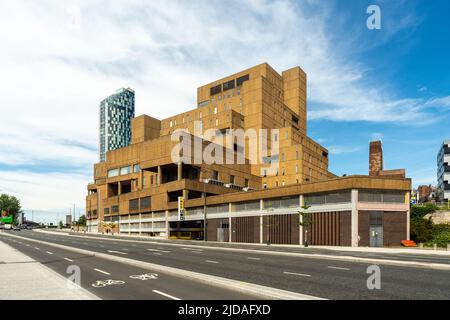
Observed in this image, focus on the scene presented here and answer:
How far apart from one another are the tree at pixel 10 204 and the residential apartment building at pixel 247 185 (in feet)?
279

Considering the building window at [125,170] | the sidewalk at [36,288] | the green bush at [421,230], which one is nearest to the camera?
the sidewalk at [36,288]

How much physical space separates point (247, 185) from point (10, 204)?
151611 mm

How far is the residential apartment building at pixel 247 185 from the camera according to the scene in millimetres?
43938

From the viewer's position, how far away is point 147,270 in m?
18.9

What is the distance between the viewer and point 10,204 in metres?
191

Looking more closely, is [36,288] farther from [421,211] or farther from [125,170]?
[125,170]

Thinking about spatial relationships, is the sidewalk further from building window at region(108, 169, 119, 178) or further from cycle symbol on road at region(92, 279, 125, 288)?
building window at region(108, 169, 119, 178)

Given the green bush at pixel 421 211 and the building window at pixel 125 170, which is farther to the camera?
the building window at pixel 125 170

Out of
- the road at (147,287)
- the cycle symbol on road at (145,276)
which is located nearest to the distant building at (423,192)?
the cycle symbol on road at (145,276)

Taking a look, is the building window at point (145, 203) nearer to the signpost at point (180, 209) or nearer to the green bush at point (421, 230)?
the signpost at point (180, 209)

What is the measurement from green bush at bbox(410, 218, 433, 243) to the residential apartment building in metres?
5.00

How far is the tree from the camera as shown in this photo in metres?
188

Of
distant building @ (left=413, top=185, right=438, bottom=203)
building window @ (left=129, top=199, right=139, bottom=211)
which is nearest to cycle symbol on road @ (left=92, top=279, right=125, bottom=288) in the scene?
building window @ (left=129, top=199, right=139, bottom=211)
